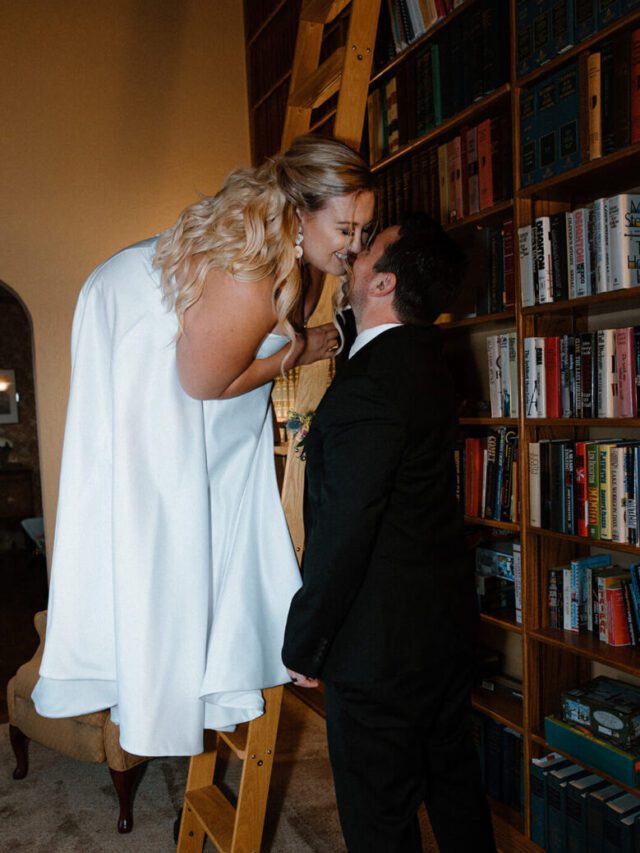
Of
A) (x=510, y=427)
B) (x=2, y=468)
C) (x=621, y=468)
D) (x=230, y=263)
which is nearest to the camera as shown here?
(x=230, y=263)

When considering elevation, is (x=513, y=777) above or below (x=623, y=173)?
below

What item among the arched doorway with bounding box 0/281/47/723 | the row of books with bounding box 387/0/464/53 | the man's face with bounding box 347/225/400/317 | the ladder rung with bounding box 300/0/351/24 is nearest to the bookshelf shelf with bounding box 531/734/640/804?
the man's face with bounding box 347/225/400/317

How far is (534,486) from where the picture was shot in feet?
6.82

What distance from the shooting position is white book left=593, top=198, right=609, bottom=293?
1853mm

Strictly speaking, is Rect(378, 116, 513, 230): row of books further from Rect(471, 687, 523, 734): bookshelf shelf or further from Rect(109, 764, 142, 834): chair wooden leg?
Rect(109, 764, 142, 834): chair wooden leg

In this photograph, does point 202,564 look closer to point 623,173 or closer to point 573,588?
point 573,588

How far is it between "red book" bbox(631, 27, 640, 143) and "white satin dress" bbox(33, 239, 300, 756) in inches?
39.7

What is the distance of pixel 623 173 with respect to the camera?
1.89m

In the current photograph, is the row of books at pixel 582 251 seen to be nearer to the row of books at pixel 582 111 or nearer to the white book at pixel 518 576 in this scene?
the row of books at pixel 582 111

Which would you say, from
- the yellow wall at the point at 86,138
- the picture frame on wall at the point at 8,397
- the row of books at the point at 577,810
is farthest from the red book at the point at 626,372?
the picture frame on wall at the point at 8,397

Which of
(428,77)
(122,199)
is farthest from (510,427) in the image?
(122,199)

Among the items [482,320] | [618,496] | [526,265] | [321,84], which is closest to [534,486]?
[618,496]

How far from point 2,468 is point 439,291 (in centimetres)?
764

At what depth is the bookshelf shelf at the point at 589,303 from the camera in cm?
179
